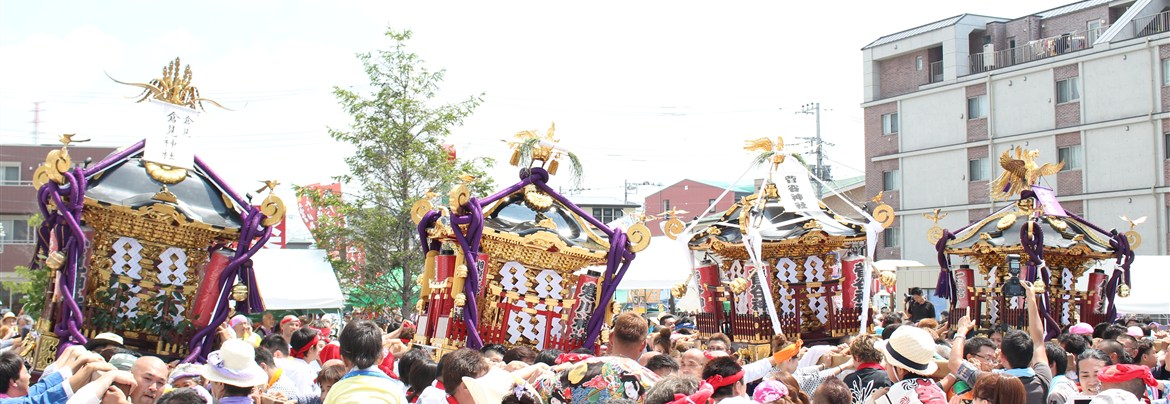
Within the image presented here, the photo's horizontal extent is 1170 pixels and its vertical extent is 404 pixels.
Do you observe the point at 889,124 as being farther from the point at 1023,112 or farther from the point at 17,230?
the point at 17,230

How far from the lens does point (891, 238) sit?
38.0 meters

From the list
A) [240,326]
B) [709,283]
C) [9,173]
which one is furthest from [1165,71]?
[9,173]

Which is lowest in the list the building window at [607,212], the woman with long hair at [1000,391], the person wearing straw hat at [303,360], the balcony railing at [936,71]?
the person wearing straw hat at [303,360]

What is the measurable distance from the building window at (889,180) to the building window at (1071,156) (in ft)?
20.0

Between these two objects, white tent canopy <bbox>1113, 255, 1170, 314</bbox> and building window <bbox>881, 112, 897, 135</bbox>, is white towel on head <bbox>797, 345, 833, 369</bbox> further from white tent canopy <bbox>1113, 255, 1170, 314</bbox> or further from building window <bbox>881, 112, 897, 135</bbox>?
building window <bbox>881, 112, 897, 135</bbox>

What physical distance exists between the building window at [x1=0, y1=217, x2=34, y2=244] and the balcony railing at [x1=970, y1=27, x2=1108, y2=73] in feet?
106

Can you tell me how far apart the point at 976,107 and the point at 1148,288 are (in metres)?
16.2

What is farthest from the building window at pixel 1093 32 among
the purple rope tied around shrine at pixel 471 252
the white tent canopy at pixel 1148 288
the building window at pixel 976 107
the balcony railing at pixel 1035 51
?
the purple rope tied around shrine at pixel 471 252

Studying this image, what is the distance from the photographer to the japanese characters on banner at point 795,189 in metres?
12.3

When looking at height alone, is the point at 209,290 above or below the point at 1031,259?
below

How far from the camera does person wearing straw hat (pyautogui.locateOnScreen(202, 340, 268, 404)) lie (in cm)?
541

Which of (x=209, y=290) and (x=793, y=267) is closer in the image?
(x=209, y=290)

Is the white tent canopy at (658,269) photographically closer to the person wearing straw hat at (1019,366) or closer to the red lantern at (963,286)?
the red lantern at (963,286)

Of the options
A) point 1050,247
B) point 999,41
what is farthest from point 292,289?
point 999,41
